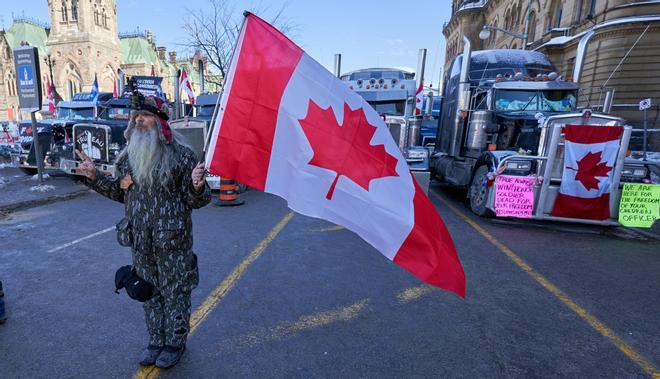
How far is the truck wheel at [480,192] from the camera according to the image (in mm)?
7177

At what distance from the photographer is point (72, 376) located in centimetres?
249

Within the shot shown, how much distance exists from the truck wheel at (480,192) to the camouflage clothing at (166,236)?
612 centimetres

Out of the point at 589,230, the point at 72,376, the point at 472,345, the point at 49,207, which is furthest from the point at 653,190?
the point at 49,207

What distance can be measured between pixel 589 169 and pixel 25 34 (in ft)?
267

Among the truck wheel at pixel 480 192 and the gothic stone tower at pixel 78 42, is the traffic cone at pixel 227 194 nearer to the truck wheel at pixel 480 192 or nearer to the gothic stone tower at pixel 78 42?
the truck wheel at pixel 480 192

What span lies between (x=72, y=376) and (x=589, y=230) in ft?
26.0

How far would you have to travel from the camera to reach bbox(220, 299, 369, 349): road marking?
294 cm

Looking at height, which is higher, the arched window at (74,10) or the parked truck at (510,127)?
the arched window at (74,10)

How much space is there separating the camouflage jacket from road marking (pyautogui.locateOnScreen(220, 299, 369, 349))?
1.04m

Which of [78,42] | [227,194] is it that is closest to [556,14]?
[227,194]

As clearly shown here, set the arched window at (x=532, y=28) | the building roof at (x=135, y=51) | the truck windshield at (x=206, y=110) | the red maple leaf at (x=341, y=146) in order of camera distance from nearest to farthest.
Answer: the red maple leaf at (x=341, y=146)
the truck windshield at (x=206, y=110)
the arched window at (x=532, y=28)
the building roof at (x=135, y=51)

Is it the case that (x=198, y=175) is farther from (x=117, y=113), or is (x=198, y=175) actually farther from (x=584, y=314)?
(x=117, y=113)

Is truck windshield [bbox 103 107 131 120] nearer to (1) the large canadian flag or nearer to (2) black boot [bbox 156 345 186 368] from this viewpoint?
(2) black boot [bbox 156 345 186 368]

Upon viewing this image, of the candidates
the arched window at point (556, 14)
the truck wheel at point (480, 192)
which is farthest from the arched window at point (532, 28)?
the truck wheel at point (480, 192)
